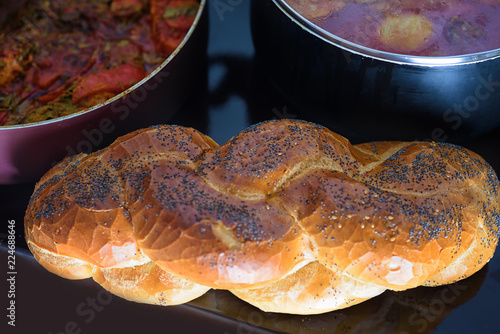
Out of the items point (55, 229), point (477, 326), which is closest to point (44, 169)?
point (55, 229)

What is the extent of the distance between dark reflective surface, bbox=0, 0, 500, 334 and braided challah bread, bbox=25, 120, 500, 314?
3.1 inches

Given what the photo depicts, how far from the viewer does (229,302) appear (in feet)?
4.15

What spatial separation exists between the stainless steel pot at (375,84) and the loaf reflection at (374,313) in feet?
1.47

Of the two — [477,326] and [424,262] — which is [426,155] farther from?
[477,326]

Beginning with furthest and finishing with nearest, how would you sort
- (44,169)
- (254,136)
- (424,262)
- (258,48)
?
(258,48), (44,169), (254,136), (424,262)

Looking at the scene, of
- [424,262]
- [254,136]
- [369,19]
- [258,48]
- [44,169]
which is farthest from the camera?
[258,48]

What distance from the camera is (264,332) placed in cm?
123

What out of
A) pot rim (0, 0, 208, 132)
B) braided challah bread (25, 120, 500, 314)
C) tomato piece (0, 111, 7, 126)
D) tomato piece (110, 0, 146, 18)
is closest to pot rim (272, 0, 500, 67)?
braided challah bread (25, 120, 500, 314)

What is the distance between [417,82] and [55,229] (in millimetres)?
956

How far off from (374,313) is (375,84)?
59cm

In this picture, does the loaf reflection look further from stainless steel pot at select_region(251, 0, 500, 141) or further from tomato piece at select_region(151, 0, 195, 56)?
tomato piece at select_region(151, 0, 195, 56)

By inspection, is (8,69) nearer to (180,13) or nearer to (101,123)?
(101,123)

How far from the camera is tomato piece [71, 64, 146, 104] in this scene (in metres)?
1.45

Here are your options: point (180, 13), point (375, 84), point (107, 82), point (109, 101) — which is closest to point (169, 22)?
point (180, 13)
